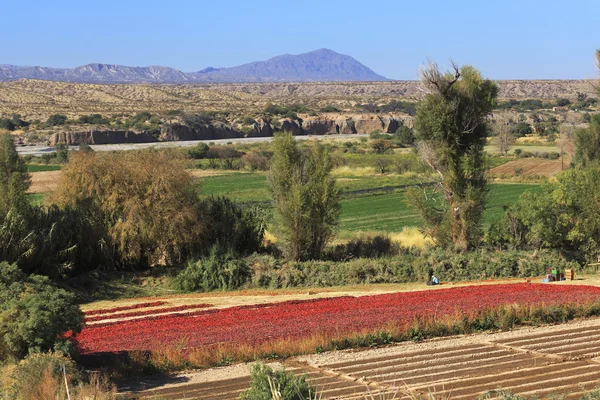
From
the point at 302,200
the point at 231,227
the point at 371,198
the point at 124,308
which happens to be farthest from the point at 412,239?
the point at 371,198

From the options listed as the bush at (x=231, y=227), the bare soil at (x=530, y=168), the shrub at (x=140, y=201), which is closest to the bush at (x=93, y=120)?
the bare soil at (x=530, y=168)

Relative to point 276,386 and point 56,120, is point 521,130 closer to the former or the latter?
point 56,120

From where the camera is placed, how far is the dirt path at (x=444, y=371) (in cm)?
1759

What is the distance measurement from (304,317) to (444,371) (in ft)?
25.7

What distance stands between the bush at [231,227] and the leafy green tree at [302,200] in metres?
1.36

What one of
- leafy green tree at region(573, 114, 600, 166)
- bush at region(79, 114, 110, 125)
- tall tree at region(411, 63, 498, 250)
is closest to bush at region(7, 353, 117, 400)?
tall tree at region(411, 63, 498, 250)

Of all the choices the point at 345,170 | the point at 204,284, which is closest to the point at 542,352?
the point at 204,284

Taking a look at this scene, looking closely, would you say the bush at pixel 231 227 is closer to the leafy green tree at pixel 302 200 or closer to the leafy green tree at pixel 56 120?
the leafy green tree at pixel 302 200

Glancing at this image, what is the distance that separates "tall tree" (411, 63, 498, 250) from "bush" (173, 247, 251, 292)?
931 centimetres

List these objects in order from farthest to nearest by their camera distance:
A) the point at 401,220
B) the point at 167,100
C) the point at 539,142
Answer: the point at 167,100 < the point at 539,142 < the point at 401,220

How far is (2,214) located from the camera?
1421 inches

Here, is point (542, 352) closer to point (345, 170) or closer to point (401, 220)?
point (401, 220)

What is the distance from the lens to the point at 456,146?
132ft

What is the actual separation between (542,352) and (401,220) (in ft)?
102
